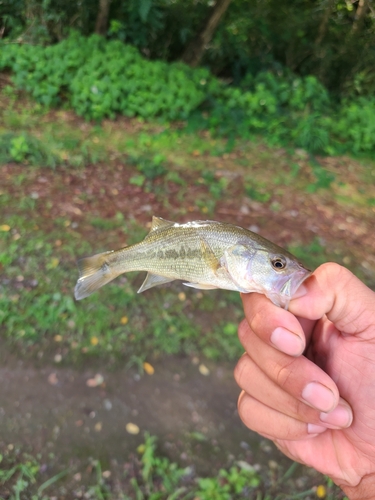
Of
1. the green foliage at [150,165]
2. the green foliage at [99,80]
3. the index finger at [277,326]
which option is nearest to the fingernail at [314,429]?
→ the index finger at [277,326]

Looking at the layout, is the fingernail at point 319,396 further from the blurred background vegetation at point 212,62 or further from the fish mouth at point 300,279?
the blurred background vegetation at point 212,62

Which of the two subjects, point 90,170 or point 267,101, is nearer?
point 90,170

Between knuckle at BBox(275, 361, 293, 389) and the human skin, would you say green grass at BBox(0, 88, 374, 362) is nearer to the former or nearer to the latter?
the human skin

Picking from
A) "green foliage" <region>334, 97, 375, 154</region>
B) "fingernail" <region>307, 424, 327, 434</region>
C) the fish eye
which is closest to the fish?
the fish eye

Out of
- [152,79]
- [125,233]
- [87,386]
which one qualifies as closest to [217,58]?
[152,79]

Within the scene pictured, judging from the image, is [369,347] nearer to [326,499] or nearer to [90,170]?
[326,499]

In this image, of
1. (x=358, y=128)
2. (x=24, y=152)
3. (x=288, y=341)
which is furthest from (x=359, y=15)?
(x=288, y=341)

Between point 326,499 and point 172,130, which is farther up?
point 172,130
